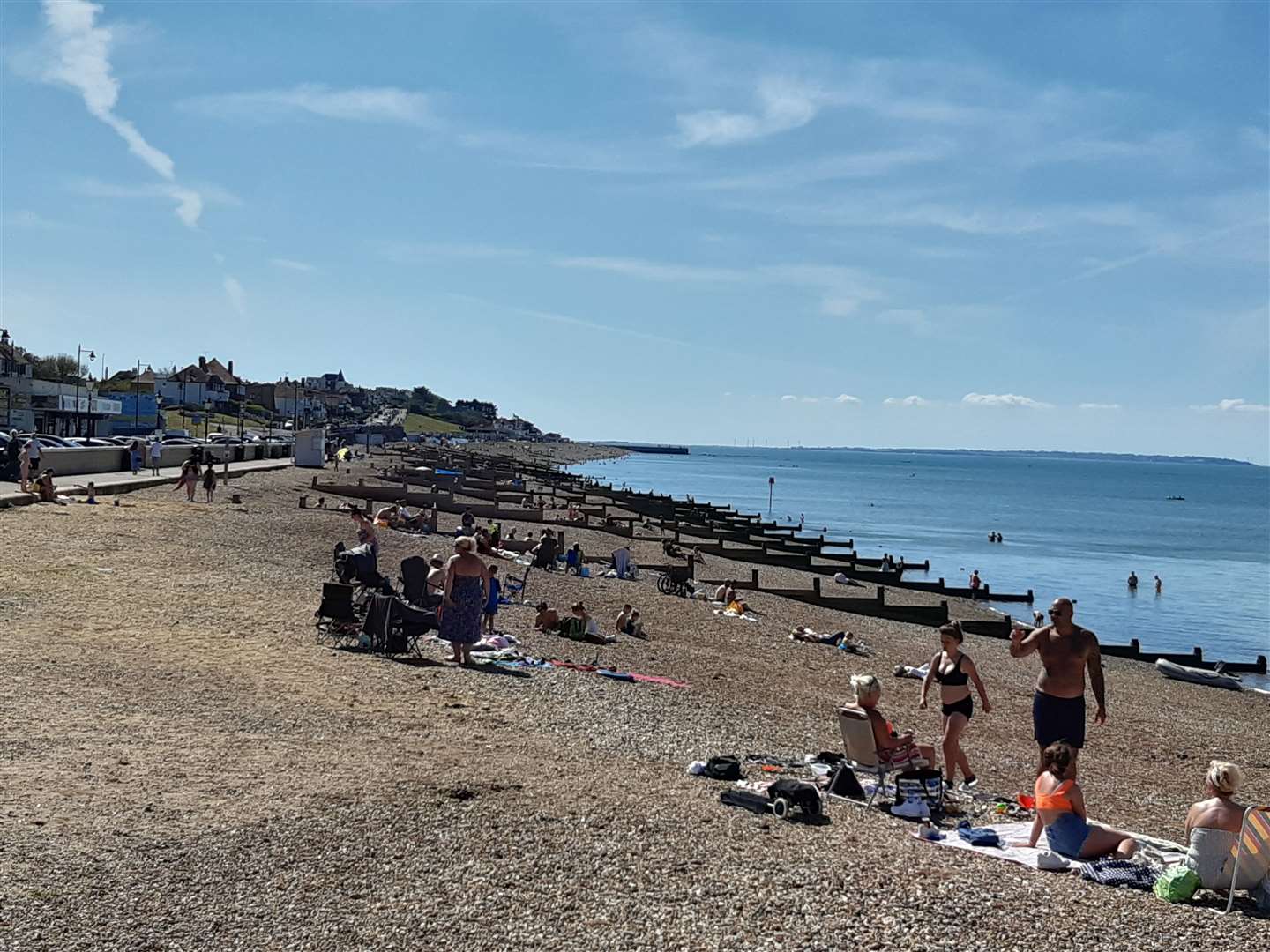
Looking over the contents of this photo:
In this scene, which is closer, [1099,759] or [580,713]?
[580,713]

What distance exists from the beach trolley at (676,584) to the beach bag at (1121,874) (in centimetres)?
1716

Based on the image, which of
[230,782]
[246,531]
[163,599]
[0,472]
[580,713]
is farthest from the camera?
[0,472]

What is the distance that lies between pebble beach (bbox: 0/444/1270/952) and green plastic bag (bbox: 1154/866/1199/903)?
8 centimetres

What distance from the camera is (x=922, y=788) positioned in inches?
333

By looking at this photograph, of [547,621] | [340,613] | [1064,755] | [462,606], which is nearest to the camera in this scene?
[1064,755]

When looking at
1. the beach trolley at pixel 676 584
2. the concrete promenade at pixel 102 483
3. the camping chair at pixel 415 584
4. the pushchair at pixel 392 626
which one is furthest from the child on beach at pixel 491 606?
the concrete promenade at pixel 102 483

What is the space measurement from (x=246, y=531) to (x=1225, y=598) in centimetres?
3944

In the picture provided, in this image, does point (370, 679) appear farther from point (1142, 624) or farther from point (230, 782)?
point (1142, 624)

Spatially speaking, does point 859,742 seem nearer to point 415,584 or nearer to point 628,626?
point 415,584

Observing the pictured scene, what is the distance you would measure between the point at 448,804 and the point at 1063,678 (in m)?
4.88

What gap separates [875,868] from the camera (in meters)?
6.96

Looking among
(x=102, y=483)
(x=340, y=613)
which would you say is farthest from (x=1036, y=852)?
(x=102, y=483)

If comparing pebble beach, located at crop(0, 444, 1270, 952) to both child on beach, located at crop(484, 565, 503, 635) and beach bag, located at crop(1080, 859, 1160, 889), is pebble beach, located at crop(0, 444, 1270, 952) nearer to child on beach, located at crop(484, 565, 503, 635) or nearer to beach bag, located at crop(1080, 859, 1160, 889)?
beach bag, located at crop(1080, 859, 1160, 889)

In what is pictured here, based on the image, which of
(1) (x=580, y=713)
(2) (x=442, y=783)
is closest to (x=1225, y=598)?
(1) (x=580, y=713)
